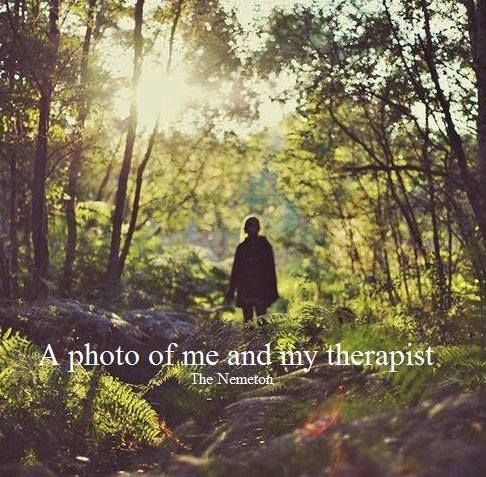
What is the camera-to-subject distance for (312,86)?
36.9 feet

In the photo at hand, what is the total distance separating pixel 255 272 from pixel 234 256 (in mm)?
362

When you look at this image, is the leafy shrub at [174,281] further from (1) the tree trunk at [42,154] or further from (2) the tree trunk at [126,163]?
(1) the tree trunk at [42,154]

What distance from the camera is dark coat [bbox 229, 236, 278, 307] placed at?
11.0 metres

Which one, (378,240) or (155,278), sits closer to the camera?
(378,240)

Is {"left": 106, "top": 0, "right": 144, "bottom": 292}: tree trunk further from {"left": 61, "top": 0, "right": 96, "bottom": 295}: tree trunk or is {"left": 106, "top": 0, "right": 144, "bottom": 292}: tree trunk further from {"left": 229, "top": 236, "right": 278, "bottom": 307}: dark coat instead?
{"left": 229, "top": 236, "right": 278, "bottom": 307}: dark coat

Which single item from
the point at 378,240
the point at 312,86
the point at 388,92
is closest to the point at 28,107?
the point at 312,86

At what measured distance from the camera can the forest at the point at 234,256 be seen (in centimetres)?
545

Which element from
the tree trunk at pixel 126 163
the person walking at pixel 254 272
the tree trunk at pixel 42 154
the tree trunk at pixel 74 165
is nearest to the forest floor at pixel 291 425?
the person walking at pixel 254 272

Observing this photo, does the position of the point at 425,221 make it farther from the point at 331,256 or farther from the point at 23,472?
the point at 23,472

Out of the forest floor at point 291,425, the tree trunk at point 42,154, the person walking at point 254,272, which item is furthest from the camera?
the tree trunk at point 42,154

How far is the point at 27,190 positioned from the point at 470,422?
13291 millimetres

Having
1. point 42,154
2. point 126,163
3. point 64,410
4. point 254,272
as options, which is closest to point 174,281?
point 126,163

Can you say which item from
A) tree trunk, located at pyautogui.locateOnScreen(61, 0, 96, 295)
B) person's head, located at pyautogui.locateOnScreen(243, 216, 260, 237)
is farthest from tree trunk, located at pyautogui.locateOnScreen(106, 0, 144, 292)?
person's head, located at pyautogui.locateOnScreen(243, 216, 260, 237)

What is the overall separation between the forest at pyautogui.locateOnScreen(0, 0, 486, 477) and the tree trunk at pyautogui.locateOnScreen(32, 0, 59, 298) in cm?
3
